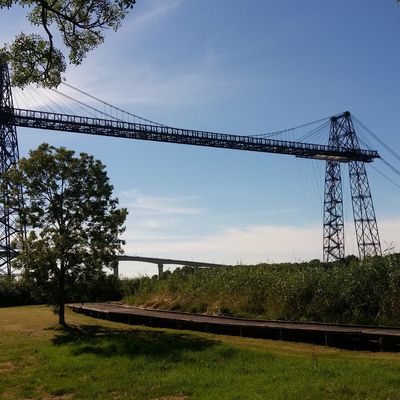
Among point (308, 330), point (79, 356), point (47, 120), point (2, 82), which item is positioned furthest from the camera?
point (47, 120)

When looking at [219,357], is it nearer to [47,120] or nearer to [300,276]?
[300,276]

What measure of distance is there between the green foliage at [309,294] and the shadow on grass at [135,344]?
421cm

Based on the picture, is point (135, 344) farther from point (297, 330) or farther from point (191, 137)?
point (191, 137)

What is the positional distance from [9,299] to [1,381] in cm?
3006

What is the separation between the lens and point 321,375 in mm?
9570

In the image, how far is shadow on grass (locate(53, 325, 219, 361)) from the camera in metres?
13.0

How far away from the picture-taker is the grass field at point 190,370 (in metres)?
8.93

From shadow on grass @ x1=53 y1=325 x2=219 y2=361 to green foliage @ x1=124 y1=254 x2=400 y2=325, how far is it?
4211 millimetres

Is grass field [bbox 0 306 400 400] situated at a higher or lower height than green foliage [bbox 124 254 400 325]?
lower

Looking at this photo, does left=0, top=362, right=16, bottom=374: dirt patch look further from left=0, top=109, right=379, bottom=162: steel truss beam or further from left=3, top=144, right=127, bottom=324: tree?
left=0, top=109, right=379, bottom=162: steel truss beam

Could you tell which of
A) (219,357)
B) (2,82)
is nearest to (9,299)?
(2,82)

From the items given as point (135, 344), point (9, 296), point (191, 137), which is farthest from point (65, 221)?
point (191, 137)

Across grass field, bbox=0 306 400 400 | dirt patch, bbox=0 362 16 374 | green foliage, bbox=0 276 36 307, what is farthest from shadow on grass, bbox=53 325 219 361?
green foliage, bbox=0 276 36 307

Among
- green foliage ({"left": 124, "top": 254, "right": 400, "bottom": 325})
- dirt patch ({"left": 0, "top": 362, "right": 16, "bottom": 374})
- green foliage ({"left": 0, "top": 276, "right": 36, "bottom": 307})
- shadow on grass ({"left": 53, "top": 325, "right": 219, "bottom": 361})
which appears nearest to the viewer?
dirt patch ({"left": 0, "top": 362, "right": 16, "bottom": 374})
